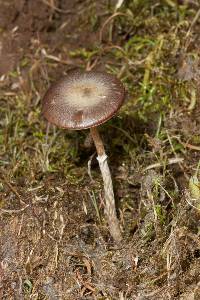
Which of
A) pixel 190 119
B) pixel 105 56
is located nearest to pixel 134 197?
pixel 190 119

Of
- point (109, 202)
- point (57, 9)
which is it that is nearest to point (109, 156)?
point (109, 202)

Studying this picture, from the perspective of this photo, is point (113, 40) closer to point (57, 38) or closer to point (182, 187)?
point (57, 38)

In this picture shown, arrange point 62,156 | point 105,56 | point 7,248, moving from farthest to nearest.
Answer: point 105,56 → point 62,156 → point 7,248

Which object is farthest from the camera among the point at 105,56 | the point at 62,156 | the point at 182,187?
the point at 105,56

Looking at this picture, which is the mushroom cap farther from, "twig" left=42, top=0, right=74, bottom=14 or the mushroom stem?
"twig" left=42, top=0, right=74, bottom=14

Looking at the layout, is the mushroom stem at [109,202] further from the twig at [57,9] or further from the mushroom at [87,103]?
the twig at [57,9]

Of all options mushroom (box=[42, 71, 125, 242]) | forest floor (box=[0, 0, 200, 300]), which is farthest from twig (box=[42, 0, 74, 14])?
mushroom (box=[42, 71, 125, 242])

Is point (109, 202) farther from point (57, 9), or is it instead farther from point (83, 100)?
point (57, 9)

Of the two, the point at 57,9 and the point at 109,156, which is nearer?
the point at 109,156
